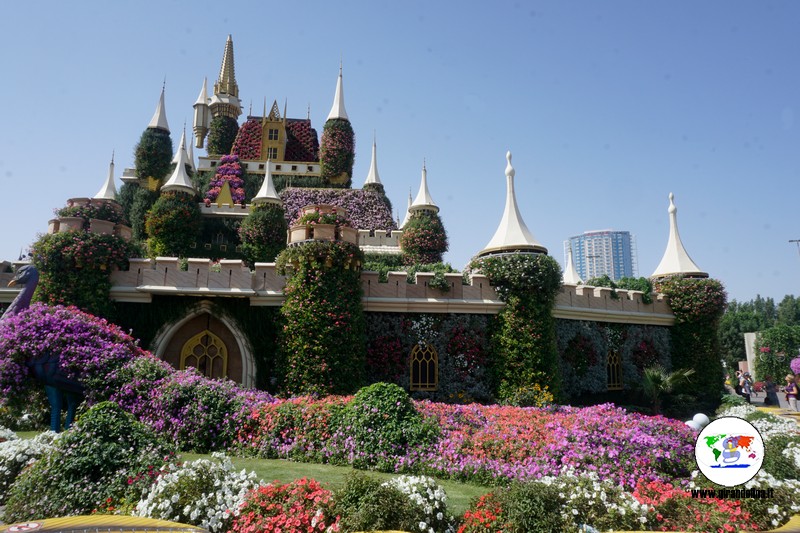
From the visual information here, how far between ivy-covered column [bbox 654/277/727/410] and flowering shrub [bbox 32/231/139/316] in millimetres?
20195

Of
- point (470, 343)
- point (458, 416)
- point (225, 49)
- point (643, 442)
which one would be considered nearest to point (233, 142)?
point (225, 49)

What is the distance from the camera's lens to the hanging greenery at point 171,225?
25797 mm

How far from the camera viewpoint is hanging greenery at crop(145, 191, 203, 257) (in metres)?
25.8

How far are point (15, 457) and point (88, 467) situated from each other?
177 cm

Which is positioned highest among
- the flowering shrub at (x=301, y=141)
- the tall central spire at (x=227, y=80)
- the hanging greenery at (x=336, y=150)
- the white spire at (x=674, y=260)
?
the tall central spire at (x=227, y=80)

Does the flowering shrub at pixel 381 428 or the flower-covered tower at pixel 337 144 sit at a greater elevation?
the flower-covered tower at pixel 337 144

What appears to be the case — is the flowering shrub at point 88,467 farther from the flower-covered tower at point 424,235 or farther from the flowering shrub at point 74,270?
the flower-covered tower at point 424,235

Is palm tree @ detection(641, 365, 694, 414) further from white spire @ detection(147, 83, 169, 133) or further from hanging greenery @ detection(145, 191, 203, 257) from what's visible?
white spire @ detection(147, 83, 169, 133)

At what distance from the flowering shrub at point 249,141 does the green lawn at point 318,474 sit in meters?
36.3

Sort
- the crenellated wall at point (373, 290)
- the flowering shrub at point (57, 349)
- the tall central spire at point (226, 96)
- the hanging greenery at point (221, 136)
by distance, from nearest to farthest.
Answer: the flowering shrub at point (57, 349)
the crenellated wall at point (373, 290)
the hanging greenery at point (221, 136)
the tall central spire at point (226, 96)

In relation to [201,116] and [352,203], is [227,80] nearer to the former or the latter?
[201,116]

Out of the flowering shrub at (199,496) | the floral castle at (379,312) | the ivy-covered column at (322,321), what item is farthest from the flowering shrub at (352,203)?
the flowering shrub at (199,496)

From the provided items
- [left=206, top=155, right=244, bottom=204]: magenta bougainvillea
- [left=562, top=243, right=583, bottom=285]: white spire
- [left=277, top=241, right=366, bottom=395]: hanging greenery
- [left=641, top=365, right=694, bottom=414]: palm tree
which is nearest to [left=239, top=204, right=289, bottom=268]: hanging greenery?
[left=206, top=155, right=244, bottom=204]: magenta bougainvillea

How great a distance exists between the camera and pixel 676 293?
2091 centimetres
